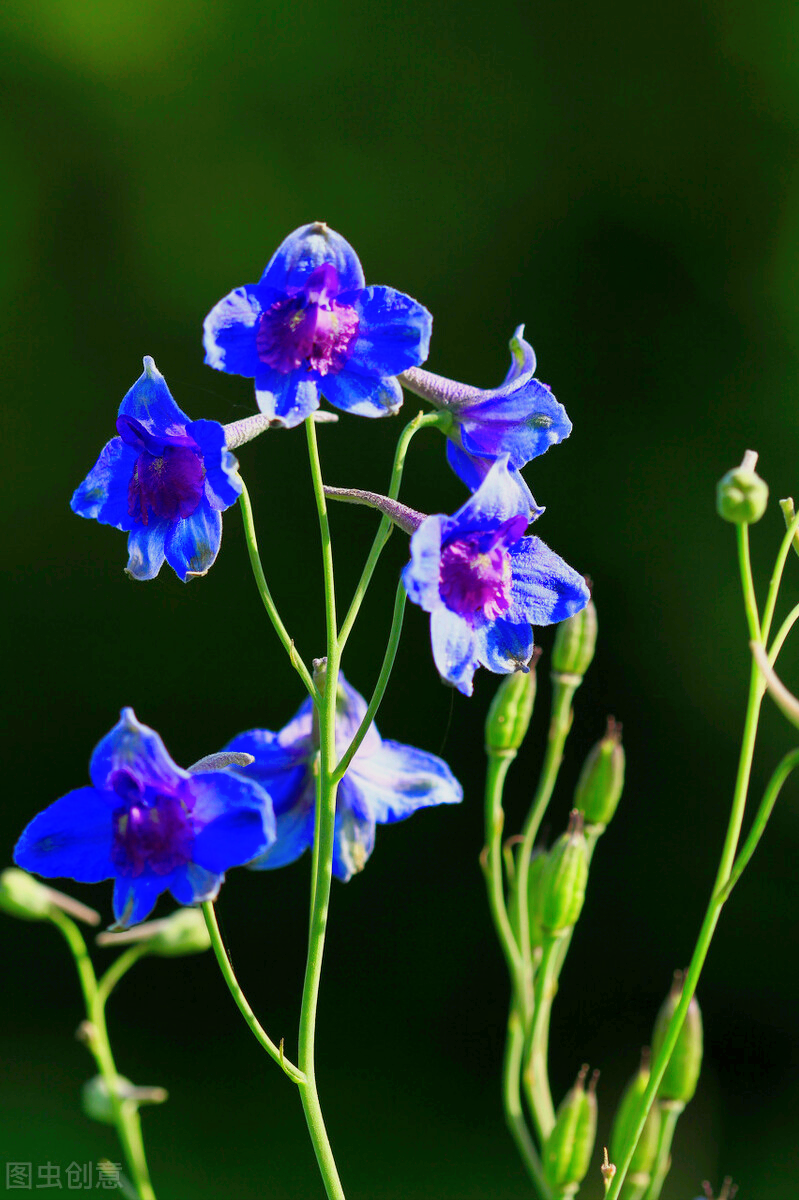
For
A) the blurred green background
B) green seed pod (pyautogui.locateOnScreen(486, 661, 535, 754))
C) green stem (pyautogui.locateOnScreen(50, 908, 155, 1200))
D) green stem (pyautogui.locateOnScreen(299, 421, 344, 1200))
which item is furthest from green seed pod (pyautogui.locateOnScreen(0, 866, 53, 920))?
the blurred green background

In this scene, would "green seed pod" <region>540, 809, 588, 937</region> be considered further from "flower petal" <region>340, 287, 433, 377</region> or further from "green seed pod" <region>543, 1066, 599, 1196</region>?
"flower petal" <region>340, 287, 433, 377</region>

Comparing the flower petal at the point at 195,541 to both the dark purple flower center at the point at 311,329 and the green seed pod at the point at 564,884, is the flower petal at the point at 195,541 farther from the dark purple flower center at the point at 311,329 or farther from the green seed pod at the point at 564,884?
the green seed pod at the point at 564,884

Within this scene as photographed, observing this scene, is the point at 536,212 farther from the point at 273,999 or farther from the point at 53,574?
the point at 273,999

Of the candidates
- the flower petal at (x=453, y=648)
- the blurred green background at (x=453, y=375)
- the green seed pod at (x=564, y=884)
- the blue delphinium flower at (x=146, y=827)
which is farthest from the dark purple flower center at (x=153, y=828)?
the blurred green background at (x=453, y=375)

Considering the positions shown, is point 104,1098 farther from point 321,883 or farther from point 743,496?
point 743,496

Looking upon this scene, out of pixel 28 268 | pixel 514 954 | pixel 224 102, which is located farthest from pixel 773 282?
pixel 514 954
